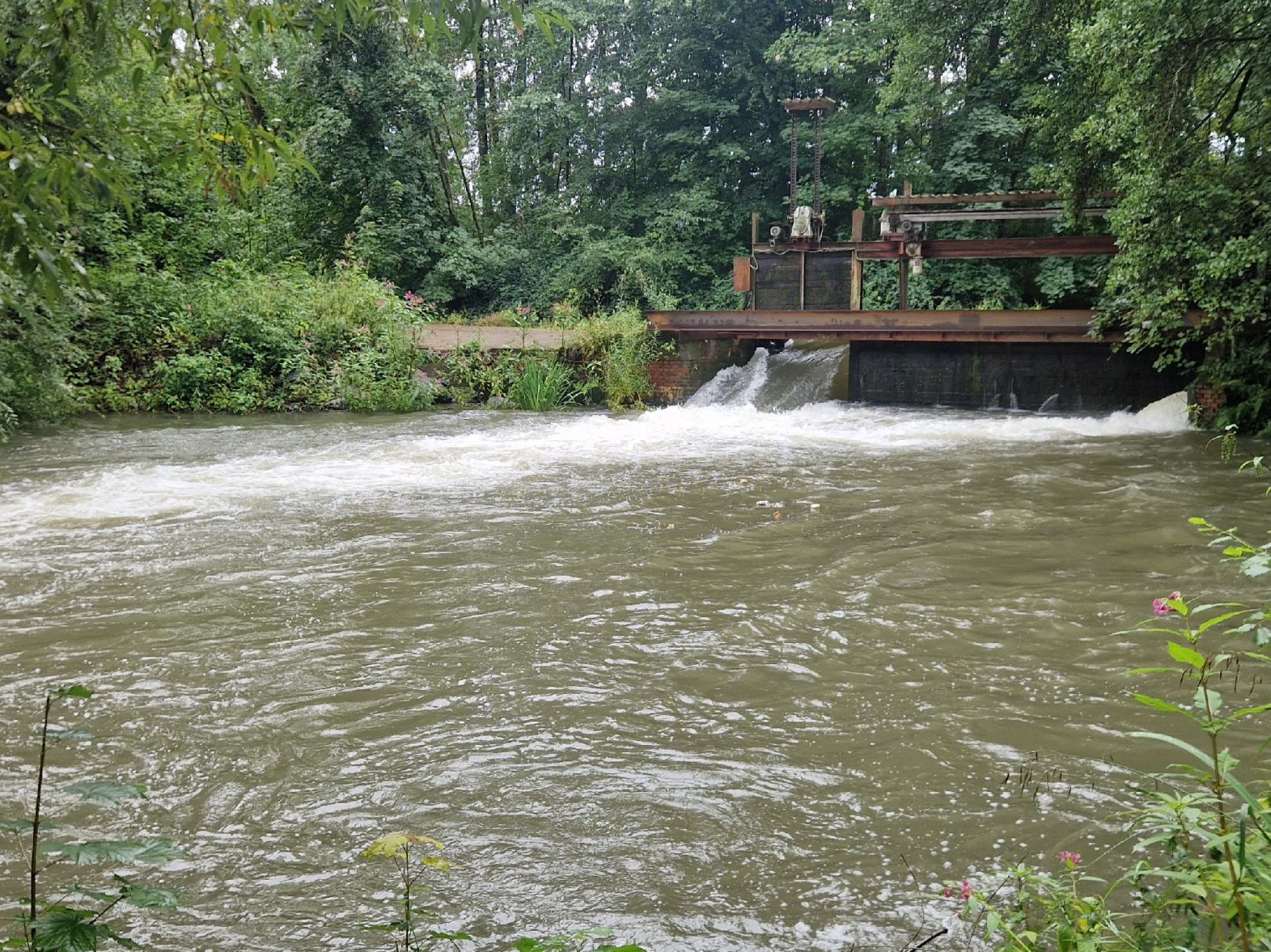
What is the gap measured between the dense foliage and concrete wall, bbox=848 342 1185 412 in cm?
68

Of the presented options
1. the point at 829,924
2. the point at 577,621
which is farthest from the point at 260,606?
the point at 829,924

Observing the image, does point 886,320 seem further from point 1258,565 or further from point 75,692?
point 75,692

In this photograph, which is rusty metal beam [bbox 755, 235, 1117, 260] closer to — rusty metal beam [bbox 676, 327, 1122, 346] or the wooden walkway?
the wooden walkway

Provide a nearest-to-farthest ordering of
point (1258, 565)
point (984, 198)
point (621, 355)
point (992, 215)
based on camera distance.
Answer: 1. point (1258, 565)
2. point (992, 215)
3. point (984, 198)
4. point (621, 355)

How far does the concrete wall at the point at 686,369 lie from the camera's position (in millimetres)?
18047

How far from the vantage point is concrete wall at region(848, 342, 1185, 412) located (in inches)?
602

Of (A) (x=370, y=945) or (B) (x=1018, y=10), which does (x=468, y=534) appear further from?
(B) (x=1018, y=10)

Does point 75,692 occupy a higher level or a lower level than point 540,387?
higher

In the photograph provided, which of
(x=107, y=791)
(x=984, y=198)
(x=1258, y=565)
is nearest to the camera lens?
(x=107, y=791)

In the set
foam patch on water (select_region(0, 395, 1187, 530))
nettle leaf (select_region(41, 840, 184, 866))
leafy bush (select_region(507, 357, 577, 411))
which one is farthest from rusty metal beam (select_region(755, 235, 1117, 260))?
nettle leaf (select_region(41, 840, 184, 866))

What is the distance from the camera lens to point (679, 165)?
26422 mm

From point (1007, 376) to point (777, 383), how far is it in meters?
3.76

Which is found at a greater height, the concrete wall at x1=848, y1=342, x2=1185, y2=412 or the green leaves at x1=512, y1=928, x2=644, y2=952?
the concrete wall at x1=848, y1=342, x2=1185, y2=412

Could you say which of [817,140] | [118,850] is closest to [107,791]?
[118,850]
